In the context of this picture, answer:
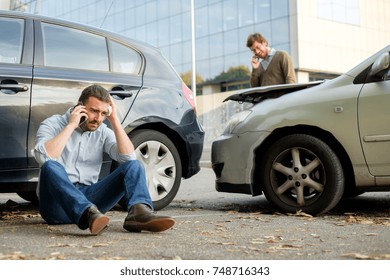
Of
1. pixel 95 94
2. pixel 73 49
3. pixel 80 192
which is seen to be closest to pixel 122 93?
pixel 73 49

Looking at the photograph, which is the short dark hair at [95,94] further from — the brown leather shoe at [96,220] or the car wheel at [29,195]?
the car wheel at [29,195]

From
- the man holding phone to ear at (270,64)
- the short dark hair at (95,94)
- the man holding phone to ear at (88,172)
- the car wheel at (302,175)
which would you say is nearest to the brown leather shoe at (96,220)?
the man holding phone to ear at (88,172)

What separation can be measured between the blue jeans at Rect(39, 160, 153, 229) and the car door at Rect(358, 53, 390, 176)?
1996 mm

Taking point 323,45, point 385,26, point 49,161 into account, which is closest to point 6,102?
point 49,161

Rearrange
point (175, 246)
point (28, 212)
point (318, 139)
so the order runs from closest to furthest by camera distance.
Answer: point (175, 246), point (318, 139), point (28, 212)

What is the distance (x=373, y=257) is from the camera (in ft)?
11.2

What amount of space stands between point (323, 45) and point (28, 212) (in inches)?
1242

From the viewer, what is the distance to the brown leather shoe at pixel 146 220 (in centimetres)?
427

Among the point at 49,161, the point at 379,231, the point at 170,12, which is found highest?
the point at 170,12

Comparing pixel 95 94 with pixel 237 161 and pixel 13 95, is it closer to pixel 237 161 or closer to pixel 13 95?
pixel 13 95

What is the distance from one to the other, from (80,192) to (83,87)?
5.01 ft

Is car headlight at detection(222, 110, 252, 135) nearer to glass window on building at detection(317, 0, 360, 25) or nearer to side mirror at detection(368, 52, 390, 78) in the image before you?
side mirror at detection(368, 52, 390, 78)

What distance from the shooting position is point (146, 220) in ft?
14.0
